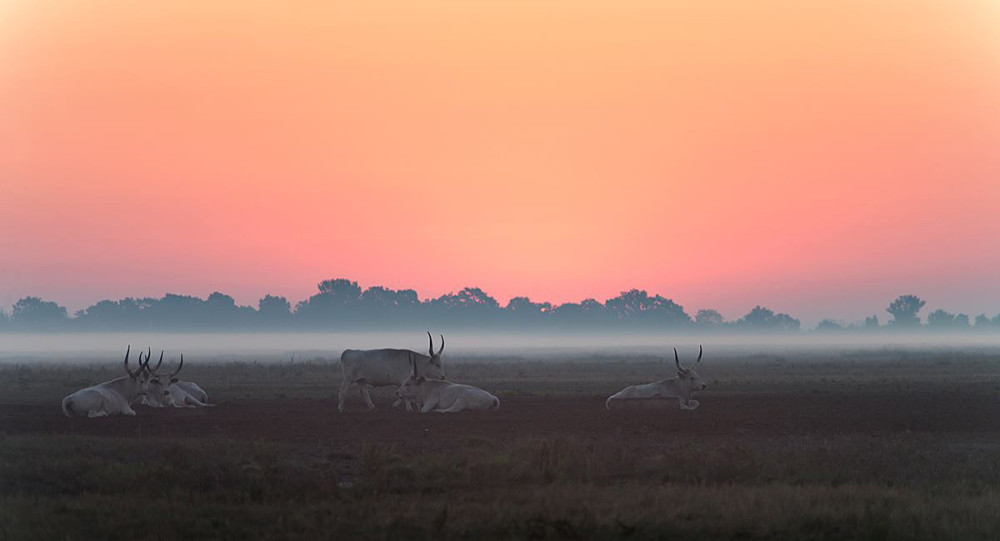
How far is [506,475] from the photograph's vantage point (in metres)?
14.5

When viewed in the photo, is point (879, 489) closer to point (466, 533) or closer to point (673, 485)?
point (673, 485)

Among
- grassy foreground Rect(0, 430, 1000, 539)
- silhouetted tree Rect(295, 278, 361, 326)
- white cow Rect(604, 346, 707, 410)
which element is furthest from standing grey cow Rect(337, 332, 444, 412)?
silhouetted tree Rect(295, 278, 361, 326)

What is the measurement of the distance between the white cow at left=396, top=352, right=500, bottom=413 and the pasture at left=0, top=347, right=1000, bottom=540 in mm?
775

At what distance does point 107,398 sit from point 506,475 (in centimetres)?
1299

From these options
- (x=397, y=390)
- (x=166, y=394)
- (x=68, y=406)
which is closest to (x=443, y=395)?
(x=397, y=390)

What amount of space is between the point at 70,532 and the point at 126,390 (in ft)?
47.9

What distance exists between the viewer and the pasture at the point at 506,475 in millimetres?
11711

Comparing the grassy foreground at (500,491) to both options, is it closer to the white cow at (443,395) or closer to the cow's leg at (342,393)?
the white cow at (443,395)

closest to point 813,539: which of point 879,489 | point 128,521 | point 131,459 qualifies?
point 879,489

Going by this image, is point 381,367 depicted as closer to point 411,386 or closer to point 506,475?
point 411,386

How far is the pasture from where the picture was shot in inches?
461

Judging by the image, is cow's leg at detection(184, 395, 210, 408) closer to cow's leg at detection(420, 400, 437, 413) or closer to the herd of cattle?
the herd of cattle

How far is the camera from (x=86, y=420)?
73.0ft

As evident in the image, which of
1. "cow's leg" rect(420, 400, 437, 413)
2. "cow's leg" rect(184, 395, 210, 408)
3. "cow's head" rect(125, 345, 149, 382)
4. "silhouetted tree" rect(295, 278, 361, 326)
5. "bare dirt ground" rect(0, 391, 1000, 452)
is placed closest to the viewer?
"bare dirt ground" rect(0, 391, 1000, 452)
